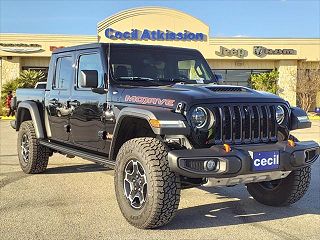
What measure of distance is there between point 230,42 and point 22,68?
1420 centimetres

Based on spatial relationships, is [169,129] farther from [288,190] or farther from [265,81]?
[265,81]

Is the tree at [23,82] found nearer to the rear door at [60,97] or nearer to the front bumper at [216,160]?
the rear door at [60,97]

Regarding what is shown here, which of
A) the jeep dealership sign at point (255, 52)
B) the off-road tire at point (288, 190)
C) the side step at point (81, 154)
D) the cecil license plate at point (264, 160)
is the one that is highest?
the jeep dealership sign at point (255, 52)

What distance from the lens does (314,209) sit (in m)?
5.27

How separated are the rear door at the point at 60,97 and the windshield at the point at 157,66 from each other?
978 mm

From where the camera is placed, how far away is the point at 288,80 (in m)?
31.1

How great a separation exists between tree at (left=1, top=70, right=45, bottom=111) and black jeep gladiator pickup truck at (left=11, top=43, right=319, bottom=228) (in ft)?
65.3

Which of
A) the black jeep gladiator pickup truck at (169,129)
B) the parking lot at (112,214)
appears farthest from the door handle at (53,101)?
the parking lot at (112,214)

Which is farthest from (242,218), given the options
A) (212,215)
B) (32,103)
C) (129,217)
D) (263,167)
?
(32,103)

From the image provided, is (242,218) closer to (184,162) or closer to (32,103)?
(184,162)

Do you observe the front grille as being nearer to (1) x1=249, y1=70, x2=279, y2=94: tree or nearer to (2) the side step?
(2) the side step

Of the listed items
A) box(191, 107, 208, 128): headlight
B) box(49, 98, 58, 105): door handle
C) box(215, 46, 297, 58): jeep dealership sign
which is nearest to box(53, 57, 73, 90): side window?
box(49, 98, 58, 105): door handle

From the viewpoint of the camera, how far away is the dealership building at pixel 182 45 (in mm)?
28172

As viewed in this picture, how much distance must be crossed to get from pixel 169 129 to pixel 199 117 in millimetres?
371
